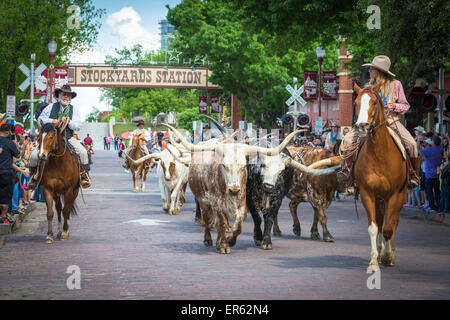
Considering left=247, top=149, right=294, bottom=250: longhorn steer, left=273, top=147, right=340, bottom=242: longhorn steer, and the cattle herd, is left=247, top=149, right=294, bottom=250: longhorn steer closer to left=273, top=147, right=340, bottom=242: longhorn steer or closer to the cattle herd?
the cattle herd

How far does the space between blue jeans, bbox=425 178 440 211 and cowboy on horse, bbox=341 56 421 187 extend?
858 centimetres

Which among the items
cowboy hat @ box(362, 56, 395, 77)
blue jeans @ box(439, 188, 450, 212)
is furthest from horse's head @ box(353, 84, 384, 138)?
blue jeans @ box(439, 188, 450, 212)

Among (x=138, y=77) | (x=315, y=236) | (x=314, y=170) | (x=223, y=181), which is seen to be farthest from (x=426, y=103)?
(x=138, y=77)

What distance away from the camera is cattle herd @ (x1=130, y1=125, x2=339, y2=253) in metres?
12.8

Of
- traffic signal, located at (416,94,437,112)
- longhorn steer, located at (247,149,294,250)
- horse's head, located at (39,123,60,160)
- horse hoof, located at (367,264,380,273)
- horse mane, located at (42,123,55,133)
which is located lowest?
horse hoof, located at (367,264,380,273)

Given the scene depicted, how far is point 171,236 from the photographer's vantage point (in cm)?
1544

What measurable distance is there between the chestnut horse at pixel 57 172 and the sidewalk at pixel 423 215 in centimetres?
890

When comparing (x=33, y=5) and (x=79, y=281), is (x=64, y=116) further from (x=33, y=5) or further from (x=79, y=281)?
(x=33, y=5)

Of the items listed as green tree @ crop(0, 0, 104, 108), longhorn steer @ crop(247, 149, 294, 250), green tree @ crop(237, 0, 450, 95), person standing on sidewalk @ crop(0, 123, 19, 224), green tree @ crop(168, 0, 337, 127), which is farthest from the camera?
green tree @ crop(168, 0, 337, 127)

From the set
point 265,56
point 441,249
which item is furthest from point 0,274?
point 265,56

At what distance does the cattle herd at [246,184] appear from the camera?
1276cm

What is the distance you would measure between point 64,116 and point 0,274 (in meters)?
4.90

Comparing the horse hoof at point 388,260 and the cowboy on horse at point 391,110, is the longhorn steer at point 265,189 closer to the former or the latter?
the cowboy on horse at point 391,110

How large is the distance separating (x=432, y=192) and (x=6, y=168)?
1044cm
